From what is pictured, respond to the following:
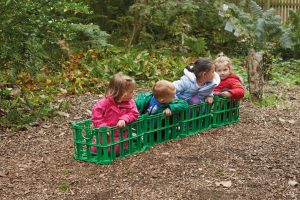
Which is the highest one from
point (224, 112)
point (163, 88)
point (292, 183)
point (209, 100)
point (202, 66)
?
point (202, 66)

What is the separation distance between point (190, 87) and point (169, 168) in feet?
4.99

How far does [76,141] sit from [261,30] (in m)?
8.22

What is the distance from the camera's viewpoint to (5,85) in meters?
7.99

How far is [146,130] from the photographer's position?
5.67 m

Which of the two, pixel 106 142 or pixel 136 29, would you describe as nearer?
pixel 106 142

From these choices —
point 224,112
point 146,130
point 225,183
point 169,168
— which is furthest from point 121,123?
point 224,112

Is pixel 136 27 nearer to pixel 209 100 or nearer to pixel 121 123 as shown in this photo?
pixel 209 100

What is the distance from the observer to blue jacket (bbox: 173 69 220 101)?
6395 millimetres

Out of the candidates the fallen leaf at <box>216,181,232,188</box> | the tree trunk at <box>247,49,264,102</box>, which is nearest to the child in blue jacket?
the tree trunk at <box>247,49,264,102</box>

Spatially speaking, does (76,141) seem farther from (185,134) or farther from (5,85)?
(5,85)

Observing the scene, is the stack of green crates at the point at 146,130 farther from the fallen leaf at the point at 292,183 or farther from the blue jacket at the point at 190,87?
the fallen leaf at the point at 292,183

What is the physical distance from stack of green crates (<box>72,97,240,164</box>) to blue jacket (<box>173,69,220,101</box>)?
0.14 metres

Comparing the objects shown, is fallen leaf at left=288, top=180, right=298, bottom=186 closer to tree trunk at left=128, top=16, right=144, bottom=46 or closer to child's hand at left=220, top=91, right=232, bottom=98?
child's hand at left=220, top=91, right=232, bottom=98

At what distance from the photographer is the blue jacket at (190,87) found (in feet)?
21.0
